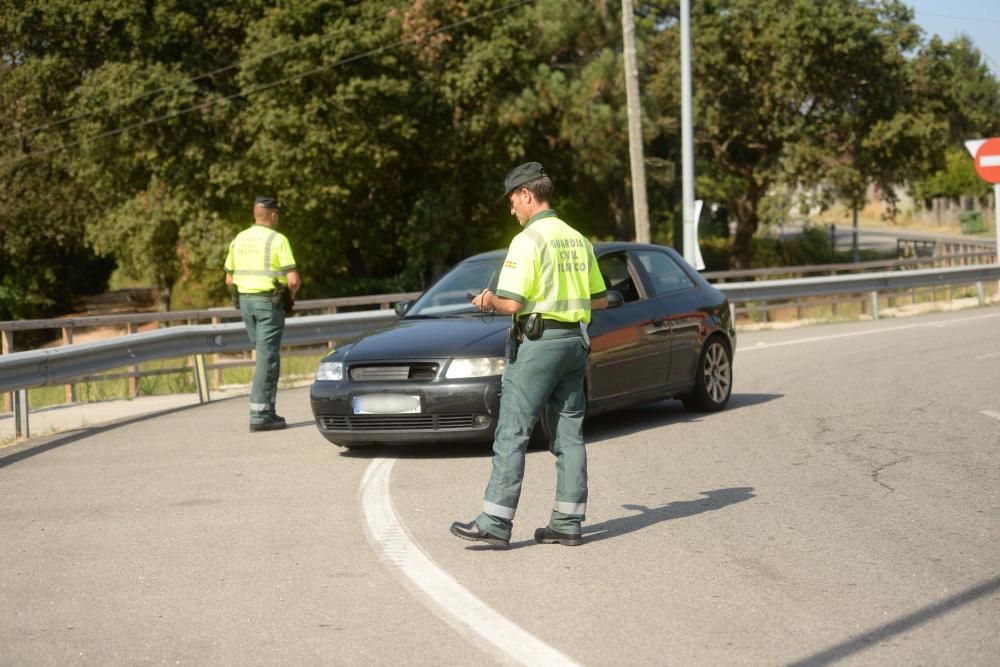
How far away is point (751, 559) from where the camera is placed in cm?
655

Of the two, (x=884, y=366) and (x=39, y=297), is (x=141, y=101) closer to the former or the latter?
(x=39, y=297)

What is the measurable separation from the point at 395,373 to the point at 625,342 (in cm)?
198

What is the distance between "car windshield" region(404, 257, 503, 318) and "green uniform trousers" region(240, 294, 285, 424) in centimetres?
135

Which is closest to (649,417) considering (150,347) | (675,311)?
(675,311)

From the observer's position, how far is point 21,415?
492 inches

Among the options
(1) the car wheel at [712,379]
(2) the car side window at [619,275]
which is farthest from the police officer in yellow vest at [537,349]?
(1) the car wheel at [712,379]

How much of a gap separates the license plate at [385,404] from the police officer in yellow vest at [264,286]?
7.20 ft

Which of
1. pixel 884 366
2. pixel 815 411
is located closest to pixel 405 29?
pixel 884 366

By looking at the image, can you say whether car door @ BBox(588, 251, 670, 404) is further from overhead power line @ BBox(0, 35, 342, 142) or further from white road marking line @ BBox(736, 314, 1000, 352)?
overhead power line @ BBox(0, 35, 342, 142)

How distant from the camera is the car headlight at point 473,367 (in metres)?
9.82

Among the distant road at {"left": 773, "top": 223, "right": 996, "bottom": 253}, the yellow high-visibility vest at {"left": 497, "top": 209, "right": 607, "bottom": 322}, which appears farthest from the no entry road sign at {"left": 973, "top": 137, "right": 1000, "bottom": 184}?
the distant road at {"left": 773, "top": 223, "right": 996, "bottom": 253}

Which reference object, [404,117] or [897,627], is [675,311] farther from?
[404,117]

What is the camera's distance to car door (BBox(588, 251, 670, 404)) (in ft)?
35.3

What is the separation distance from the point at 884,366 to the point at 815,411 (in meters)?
3.98
